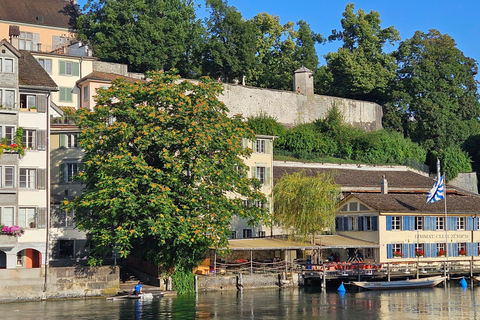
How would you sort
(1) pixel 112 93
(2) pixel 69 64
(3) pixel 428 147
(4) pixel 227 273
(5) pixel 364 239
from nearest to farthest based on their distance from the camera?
(1) pixel 112 93 < (4) pixel 227 273 < (5) pixel 364 239 < (2) pixel 69 64 < (3) pixel 428 147

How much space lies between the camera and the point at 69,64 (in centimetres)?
7262

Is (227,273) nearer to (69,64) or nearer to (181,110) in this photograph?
(181,110)

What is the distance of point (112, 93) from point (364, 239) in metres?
22.9

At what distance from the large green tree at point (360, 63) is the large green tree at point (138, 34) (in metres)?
18.3

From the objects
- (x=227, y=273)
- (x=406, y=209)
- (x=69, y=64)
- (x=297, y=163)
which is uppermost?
(x=69, y=64)

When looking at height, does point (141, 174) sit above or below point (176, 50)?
below

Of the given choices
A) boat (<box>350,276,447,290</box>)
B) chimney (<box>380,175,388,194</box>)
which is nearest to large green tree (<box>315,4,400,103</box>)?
chimney (<box>380,175,388,194</box>)

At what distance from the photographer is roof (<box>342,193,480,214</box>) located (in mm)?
61188

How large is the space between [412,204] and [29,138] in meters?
29.6

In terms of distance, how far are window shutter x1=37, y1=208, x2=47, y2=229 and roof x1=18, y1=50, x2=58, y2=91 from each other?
7.88 metres

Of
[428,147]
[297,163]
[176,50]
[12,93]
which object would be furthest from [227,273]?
[428,147]

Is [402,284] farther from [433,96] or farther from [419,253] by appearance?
[433,96]

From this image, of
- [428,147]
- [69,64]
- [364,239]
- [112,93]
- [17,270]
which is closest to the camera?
[17,270]

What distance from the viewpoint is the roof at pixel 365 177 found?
235ft
